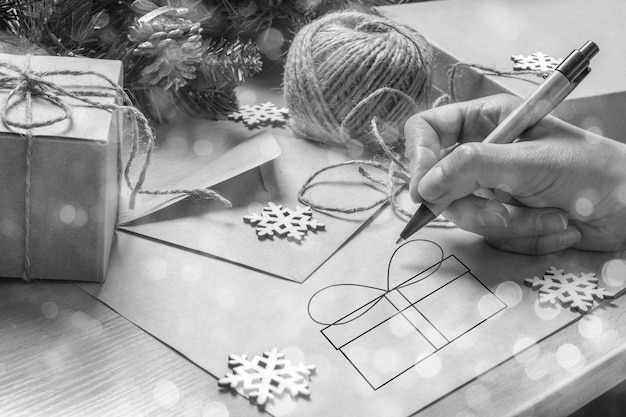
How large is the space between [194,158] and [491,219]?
0.33 meters

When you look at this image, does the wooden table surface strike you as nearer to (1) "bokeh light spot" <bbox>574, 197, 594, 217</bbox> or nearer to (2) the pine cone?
(1) "bokeh light spot" <bbox>574, 197, 594, 217</bbox>

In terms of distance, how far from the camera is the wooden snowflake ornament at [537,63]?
0.79 metres

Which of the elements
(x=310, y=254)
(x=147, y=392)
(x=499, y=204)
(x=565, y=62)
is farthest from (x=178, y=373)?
(x=565, y=62)

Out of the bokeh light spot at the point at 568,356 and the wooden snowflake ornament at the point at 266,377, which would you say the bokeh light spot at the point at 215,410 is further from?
the bokeh light spot at the point at 568,356

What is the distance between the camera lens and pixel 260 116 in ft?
2.72

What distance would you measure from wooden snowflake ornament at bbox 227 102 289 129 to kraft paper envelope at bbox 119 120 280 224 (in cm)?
1

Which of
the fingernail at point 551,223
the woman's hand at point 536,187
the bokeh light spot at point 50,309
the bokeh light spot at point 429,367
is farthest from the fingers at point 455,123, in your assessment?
the bokeh light spot at point 50,309

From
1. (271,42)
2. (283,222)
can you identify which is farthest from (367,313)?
(271,42)

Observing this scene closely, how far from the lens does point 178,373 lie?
0.49 m

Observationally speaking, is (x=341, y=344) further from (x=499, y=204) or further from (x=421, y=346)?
(x=499, y=204)

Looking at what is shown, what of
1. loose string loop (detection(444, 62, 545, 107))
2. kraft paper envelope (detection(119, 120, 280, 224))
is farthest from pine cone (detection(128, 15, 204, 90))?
loose string loop (detection(444, 62, 545, 107))

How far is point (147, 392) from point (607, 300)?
0.38m

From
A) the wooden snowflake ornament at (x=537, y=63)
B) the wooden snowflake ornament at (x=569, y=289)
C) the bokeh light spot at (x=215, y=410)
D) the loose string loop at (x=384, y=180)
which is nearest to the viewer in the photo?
the bokeh light spot at (x=215, y=410)

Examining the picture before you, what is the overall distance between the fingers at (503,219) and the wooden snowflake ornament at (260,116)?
0.28 m
